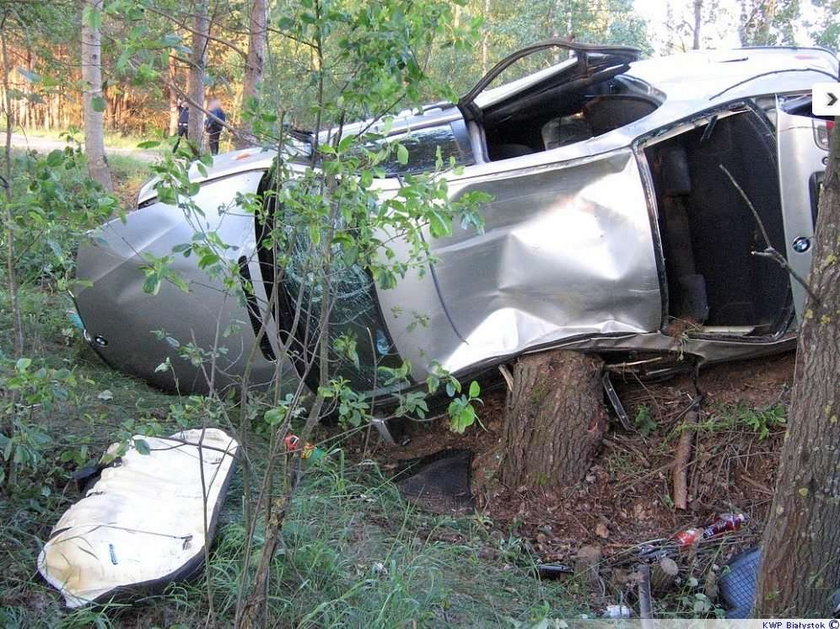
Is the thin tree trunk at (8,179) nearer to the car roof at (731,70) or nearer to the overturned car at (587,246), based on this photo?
the overturned car at (587,246)

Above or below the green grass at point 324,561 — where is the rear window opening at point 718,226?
above

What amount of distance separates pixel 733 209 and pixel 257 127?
2.72 m

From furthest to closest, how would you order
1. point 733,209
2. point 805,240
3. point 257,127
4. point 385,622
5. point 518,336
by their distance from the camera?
1. point 733,209
2. point 518,336
3. point 805,240
4. point 385,622
5. point 257,127

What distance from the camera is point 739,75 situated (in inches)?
145

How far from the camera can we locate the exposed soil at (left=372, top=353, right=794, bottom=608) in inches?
126

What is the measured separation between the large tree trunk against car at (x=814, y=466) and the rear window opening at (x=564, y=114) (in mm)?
2141

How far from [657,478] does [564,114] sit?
7.33 ft

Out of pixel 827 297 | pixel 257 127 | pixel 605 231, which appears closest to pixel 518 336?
pixel 605 231

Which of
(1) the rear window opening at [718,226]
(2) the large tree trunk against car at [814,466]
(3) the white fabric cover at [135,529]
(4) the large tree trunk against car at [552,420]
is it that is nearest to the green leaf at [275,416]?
(3) the white fabric cover at [135,529]

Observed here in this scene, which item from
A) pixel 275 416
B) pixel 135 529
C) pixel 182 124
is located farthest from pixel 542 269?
pixel 182 124

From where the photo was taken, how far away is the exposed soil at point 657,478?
10.5 ft

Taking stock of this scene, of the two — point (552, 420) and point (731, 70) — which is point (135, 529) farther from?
point (731, 70)

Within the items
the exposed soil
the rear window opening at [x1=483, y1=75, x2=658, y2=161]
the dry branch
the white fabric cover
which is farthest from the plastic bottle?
the rear window opening at [x1=483, y1=75, x2=658, y2=161]

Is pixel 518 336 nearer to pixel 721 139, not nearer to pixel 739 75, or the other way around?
pixel 721 139
